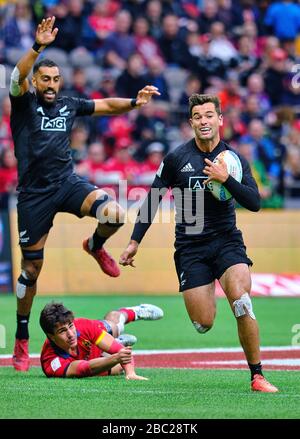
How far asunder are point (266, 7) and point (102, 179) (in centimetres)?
768

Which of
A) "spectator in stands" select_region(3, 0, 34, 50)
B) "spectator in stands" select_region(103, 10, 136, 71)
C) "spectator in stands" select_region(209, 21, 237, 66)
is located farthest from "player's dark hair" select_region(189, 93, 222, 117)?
"spectator in stands" select_region(209, 21, 237, 66)

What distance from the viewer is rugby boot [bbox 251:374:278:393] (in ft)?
27.1

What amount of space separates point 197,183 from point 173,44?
12.8 m

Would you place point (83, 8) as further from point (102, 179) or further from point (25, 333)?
point (25, 333)

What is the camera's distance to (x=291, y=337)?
42.7 feet

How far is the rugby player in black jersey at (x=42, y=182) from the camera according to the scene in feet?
33.5

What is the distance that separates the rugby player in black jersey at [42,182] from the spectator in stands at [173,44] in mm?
10814

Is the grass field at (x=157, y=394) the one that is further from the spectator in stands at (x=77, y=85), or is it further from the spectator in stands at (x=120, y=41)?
the spectator in stands at (x=120, y=41)

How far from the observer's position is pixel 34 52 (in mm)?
9703

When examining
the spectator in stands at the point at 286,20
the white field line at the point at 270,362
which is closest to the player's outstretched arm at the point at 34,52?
the white field line at the point at 270,362

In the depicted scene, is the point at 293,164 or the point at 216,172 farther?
the point at 293,164

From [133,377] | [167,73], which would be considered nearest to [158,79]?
[167,73]

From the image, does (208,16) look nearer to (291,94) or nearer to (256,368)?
(291,94)

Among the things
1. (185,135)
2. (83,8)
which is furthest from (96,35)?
(185,135)
